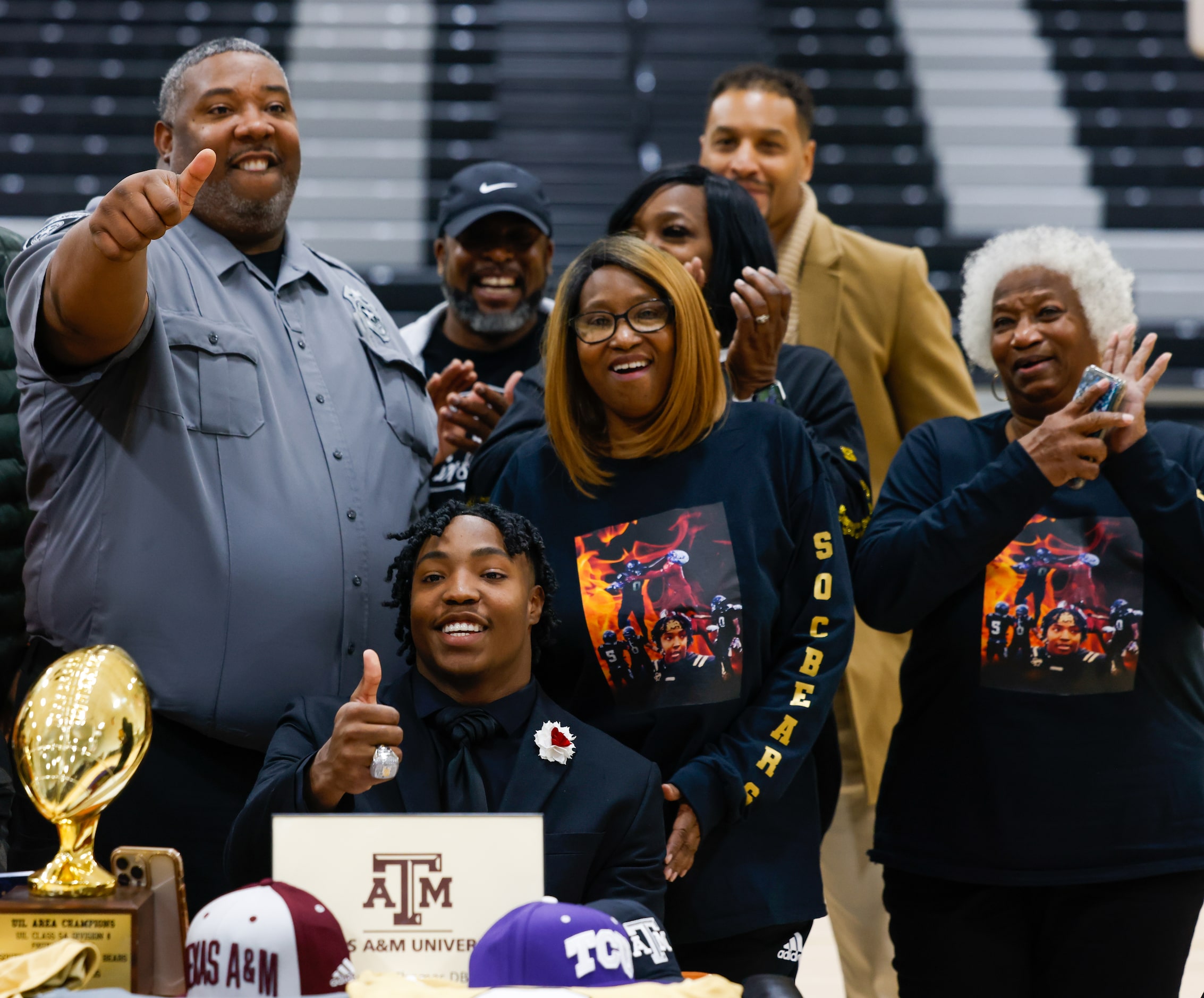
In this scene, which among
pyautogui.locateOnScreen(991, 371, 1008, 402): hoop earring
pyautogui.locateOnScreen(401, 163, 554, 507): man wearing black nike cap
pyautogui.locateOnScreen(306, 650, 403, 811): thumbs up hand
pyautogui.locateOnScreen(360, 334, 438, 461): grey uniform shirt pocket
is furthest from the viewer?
pyautogui.locateOnScreen(401, 163, 554, 507): man wearing black nike cap

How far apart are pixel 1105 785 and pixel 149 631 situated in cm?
137

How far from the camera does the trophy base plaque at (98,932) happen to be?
1.33 meters

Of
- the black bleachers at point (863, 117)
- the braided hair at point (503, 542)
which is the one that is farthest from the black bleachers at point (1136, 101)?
the braided hair at point (503, 542)

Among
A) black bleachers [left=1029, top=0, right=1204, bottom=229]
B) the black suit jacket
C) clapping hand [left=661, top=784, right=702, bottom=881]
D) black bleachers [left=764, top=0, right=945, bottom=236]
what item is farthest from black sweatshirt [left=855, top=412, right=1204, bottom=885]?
black bleachers [left=1029, top=0, right=1204, bottom=229]

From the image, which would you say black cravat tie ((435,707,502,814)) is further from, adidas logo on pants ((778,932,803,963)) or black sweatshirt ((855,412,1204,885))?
black sweatshirt ((855,412,1204,885))

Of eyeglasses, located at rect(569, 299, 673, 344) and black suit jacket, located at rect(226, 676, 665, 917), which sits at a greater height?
eyeglasses, located at rect(569, 299, 673, 344)

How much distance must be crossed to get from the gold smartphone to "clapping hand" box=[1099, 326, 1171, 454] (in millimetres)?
1424

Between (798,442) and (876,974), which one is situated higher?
(798,442)

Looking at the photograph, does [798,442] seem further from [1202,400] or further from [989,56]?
[989,56]

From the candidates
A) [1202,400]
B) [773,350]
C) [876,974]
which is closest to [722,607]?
[773,350]

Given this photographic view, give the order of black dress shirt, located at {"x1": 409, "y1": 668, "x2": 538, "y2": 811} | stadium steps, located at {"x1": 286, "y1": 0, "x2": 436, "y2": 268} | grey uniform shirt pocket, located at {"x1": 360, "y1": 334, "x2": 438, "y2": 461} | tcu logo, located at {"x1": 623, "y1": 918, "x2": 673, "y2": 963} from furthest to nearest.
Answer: stadium steps, located at {"x1": 286, "y1": 0, "x2": 436, "y2": 268} < grey uniform shirt pocket, located at {"x1": 360, "y1": 334, "x2": 438, "y2": 461} < black dress shirt, located at {"x1": 409, "y1": 668, "x2": 538, "y2": 811} < tcu logo, located at {"x1": 623, "y1": 918, "x2": 673, "y2": 963}

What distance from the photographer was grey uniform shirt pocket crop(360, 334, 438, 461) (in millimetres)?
2334

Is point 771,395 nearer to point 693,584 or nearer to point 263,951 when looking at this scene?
point 693,584

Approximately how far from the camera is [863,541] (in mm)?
2260
